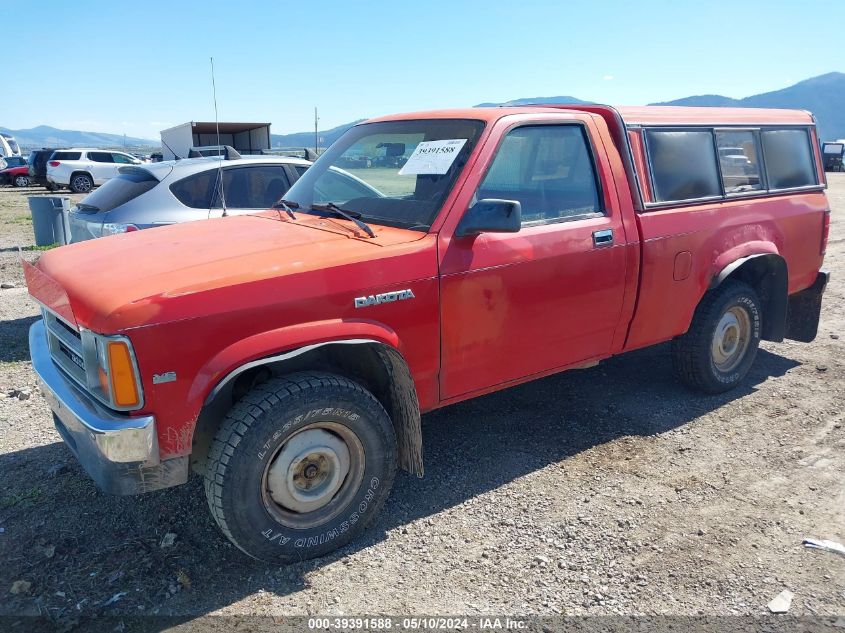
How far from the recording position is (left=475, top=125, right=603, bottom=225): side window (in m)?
3.71

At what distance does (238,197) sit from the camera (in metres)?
7.01

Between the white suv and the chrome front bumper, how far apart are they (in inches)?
984

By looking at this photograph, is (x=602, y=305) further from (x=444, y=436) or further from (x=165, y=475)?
(x=165, y=475)

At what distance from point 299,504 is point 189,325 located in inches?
39.9

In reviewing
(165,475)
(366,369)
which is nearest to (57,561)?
(165,475)

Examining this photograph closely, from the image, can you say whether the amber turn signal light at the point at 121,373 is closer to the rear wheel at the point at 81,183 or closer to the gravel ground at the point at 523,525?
the gravel ground at the point at 523,525

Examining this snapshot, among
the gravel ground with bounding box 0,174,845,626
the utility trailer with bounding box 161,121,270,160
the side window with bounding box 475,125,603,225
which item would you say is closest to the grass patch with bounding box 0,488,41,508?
the gravel ground with bounding box 0,174,845,626

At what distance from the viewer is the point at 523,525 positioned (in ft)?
11.3

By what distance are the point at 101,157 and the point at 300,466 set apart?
27.3 metres

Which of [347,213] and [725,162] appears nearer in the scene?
[347,213]

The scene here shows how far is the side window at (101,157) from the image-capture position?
26203 millimetres

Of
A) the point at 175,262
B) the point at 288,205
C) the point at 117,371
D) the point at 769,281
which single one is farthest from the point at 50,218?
the point at 769,281

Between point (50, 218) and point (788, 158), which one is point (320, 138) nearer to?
point (50, 218)

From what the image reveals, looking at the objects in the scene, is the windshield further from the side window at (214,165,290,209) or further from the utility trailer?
the utility trailer
